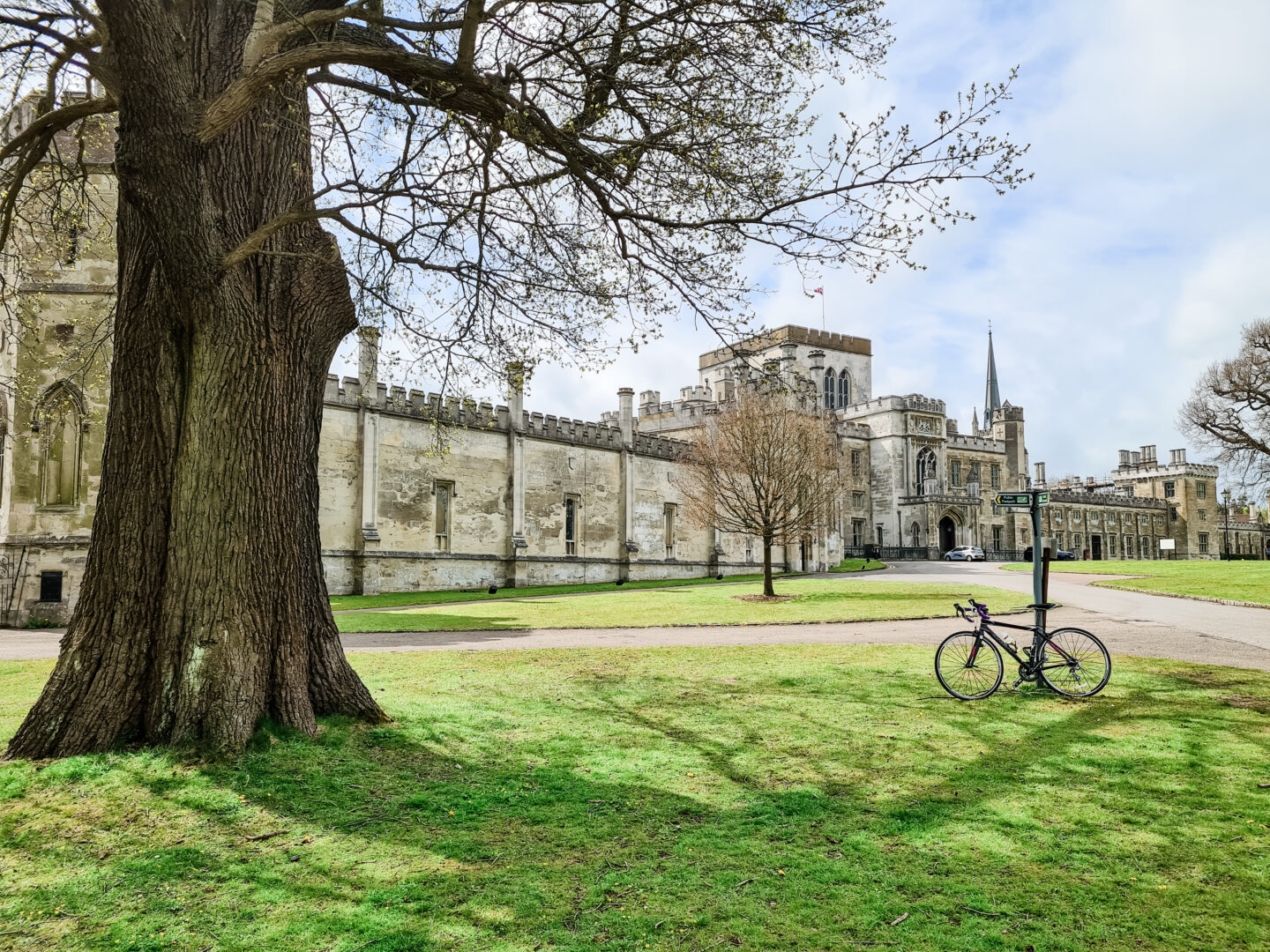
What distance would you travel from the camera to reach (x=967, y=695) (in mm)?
8492

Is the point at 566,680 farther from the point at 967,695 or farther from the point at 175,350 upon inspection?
the point at 175,350

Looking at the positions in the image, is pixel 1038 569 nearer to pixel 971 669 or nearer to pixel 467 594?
pixel 971 669

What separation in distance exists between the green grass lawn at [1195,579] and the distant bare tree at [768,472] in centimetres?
1072

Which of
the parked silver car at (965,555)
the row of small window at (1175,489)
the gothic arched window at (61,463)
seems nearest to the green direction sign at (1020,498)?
the gothic arched window at (61,463)

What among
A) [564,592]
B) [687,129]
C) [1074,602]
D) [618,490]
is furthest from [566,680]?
[618,490]

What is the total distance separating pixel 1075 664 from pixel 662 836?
6072mm

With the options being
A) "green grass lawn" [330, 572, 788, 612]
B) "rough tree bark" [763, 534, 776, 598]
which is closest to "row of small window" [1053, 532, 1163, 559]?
"green grass lawn" [330, 572, 788, 612]

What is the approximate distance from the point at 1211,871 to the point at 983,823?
3.66 feet

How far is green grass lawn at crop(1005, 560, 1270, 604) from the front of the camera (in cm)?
2289

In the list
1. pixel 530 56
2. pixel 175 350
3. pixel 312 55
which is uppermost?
pixel 530 56

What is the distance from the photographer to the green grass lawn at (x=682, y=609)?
17.9 m

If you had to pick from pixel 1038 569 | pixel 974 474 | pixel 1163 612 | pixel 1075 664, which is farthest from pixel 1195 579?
pixel 974 474

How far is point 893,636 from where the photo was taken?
14.7 m

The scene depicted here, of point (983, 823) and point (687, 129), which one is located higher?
point (687, 129)
